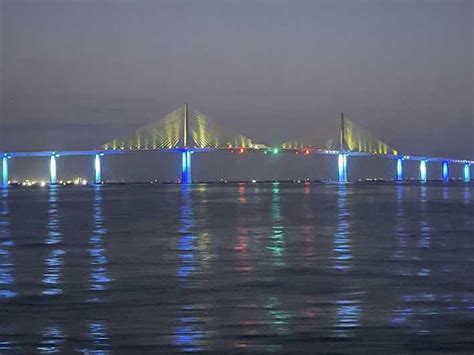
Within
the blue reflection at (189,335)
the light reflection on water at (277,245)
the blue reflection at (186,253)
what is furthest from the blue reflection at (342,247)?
the blue reflection at (189,335)

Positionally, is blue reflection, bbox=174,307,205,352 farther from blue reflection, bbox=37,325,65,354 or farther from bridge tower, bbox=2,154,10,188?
bridge tower, bbox=2,154,10,188

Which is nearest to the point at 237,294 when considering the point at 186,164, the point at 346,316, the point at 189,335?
the point at 346,316

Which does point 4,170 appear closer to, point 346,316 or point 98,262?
point 98,262

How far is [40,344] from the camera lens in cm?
717

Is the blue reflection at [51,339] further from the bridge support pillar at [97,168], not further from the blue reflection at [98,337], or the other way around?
the bridge support pillar at [97,168]

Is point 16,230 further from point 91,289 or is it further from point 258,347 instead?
point 258,347

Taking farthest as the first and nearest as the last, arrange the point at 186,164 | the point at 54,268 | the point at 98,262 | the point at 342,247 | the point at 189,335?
the point at 186,164 < the point at 342,247 < the point at 98,262 < the point at 54,268 < the point at 189,335

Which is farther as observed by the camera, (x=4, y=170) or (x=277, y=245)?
(x=4, y=170)

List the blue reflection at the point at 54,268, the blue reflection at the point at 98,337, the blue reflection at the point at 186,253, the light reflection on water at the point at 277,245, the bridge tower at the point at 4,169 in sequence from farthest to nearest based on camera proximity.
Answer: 1. the bridge tower at the point at 4,169
2. the light reflection on water at the point at 277,245
3. the blue reflection at the point at 186,253
4. the blue reflection at the point at 54,268
5. the blue reflection at the point at 98,337

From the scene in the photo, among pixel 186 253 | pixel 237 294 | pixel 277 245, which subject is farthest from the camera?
pixel 277 245

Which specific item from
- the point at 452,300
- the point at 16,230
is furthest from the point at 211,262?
the point at 16,230

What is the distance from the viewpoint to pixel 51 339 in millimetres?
7359

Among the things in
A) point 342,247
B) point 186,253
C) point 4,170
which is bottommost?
point 342,247

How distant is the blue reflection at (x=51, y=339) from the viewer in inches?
275
